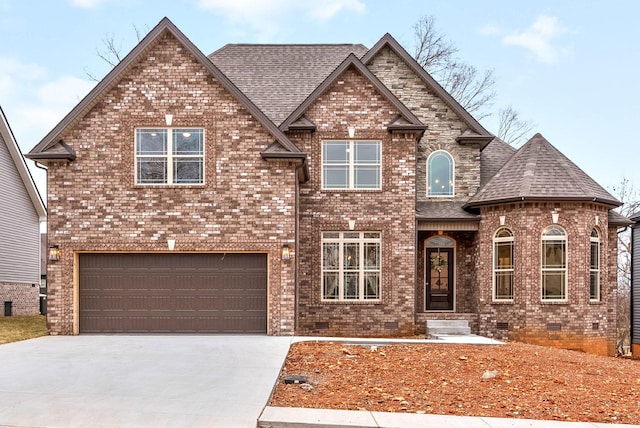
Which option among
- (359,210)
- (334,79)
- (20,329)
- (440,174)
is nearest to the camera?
(20,329)

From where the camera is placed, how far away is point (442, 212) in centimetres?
1569

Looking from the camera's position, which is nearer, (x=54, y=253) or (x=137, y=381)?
(x=137, y=381)

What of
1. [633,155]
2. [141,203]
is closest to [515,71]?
[633,155]

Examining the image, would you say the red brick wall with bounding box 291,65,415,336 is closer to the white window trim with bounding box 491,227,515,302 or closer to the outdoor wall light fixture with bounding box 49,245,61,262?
the white window trim with bounding box 491,227,515,302

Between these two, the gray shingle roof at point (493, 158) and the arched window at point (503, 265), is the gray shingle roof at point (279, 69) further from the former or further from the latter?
the arched window at point (503, 265)

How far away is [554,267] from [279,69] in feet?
35.0

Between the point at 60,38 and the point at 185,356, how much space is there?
44.5 feet

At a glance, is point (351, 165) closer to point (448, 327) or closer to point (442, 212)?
point (442, 212)

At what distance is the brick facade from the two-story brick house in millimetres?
8223

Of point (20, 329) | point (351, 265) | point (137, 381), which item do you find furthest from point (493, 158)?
point (20, 329)

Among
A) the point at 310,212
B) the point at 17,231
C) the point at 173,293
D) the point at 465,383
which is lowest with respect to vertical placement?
the point at 465,383

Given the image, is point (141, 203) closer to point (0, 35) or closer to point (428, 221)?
point (428, 221)

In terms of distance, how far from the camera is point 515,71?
26094mm

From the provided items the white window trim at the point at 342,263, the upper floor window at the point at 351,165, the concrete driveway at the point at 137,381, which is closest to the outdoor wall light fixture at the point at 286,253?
the concrete driveway at the point at 137,381
